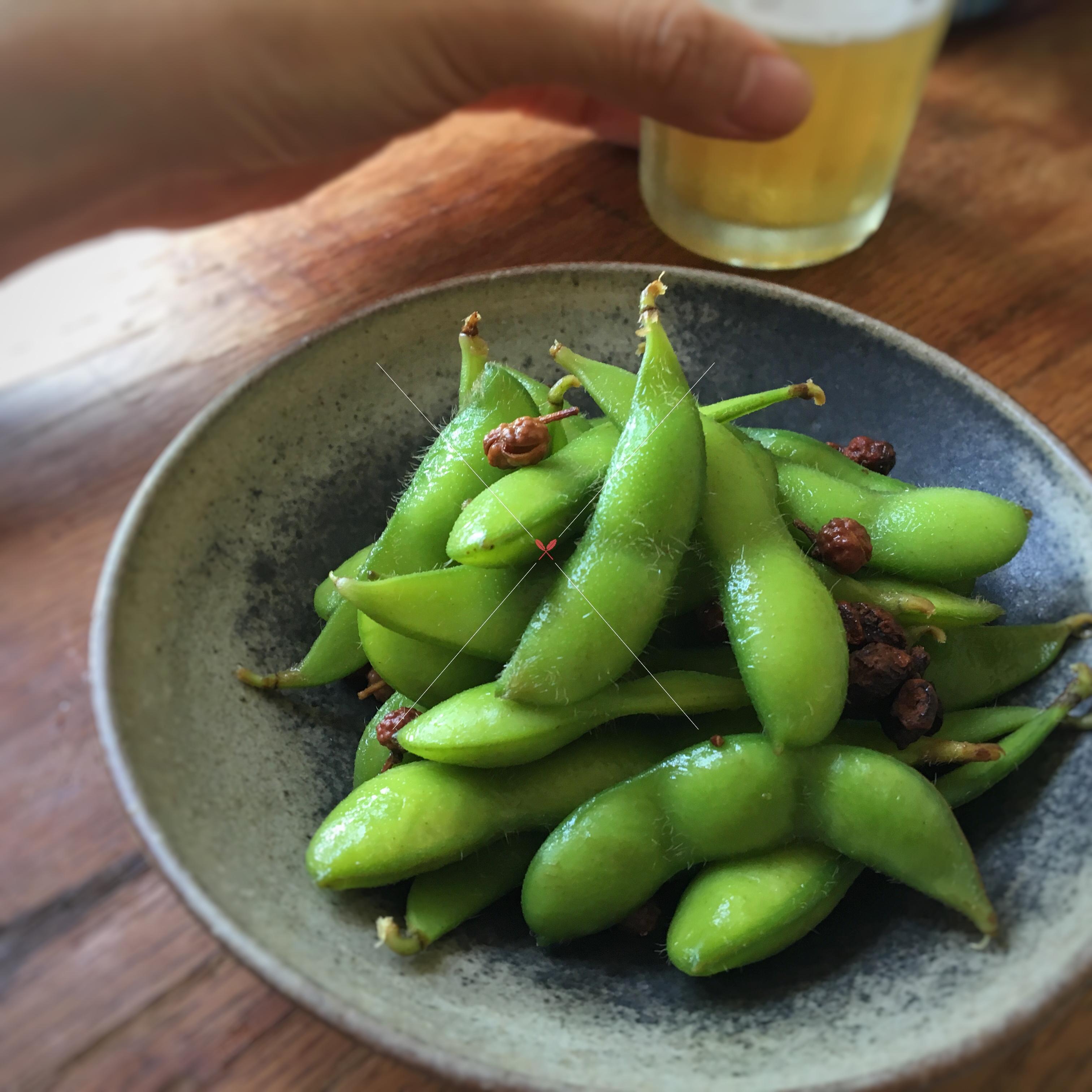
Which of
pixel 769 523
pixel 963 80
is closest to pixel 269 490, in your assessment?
pixel 769 523

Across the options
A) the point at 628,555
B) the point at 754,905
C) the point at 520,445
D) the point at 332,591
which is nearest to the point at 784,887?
the point at 754,905

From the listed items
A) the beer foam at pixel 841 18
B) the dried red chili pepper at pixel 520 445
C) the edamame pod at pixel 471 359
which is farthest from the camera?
the beer foam at pixel 841 18

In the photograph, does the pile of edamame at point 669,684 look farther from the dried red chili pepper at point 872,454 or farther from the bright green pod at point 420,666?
the dried red chili pepper at point 872,454

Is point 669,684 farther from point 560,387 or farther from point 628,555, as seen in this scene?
point 560,387

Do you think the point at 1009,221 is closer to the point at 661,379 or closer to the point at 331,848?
the point at 661,379

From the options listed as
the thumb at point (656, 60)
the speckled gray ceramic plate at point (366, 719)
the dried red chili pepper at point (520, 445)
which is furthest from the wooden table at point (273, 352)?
the dried red chili pepper at point (520, 445)

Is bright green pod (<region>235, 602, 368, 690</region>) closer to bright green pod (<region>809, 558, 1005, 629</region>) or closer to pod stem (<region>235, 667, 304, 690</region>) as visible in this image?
pod stem (<region>235, 667, 304, 690</region>)
